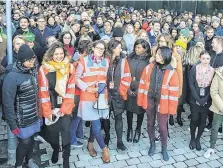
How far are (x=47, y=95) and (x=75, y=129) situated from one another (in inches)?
44.4

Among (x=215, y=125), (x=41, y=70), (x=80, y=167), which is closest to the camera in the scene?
(x=41, y=70)

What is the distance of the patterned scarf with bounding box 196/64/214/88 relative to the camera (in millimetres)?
5195

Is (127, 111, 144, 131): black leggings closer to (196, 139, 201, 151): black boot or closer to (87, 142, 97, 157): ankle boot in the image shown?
(87, 142, 97, 157): ankle boot

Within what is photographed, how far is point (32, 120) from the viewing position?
4.20 m

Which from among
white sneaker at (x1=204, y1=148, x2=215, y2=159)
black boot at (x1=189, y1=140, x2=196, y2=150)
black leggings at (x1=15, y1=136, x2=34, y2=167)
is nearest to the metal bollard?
black leggings at (x1=15, y1=136, x2=34, y2=167)

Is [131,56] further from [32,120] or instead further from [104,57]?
[32,120]

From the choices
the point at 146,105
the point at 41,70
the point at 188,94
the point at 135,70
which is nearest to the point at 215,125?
the point at 188,94

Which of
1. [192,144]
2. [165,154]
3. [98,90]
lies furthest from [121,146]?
[192,144]

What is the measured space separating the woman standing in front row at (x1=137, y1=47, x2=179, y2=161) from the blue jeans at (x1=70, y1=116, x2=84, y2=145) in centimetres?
114

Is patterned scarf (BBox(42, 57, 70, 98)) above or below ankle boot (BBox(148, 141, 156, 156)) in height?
above

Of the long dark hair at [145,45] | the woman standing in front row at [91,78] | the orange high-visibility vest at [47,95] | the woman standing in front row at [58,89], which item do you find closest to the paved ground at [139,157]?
the woman standing in front row at [58,89]

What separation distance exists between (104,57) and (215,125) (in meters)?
2.20

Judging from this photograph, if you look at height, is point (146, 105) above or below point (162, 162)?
above

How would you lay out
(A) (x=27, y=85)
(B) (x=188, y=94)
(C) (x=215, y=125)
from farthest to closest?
(B) (x=188, y=94) → (C) (x=215, y=125) → (A) (x=27, y=85)
